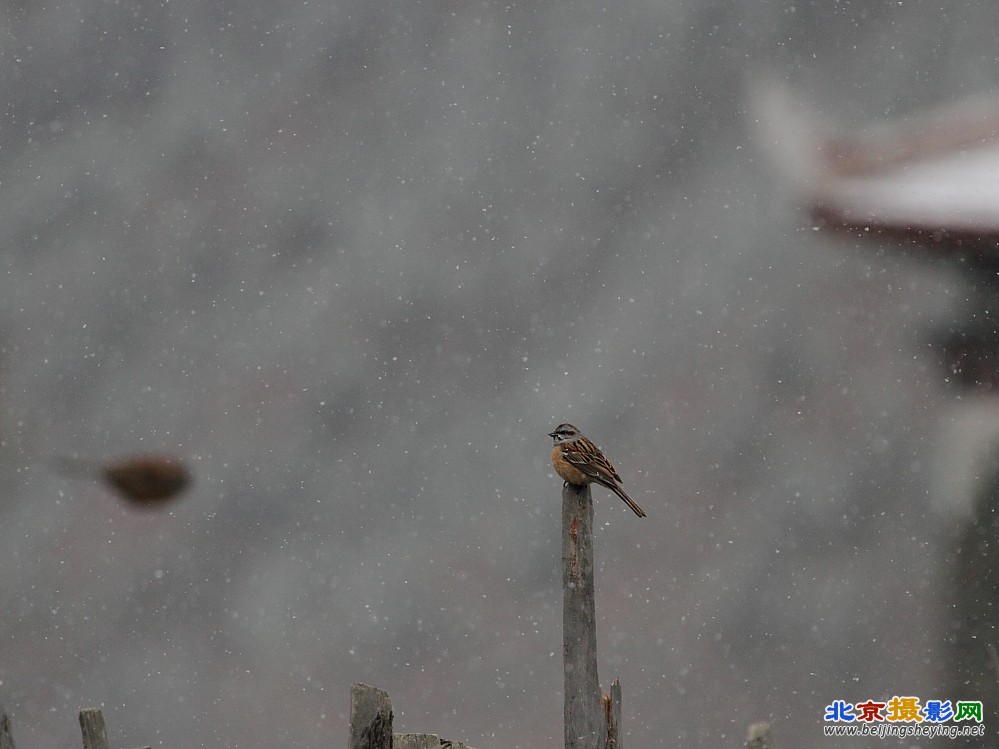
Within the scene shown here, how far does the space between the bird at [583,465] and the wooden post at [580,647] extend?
74 centimetres

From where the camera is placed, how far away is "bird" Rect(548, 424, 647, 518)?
989cm

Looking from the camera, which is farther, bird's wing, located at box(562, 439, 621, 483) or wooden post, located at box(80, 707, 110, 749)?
bird's wing, located at box(562, 439, 621, 483)

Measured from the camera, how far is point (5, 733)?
8062 mm

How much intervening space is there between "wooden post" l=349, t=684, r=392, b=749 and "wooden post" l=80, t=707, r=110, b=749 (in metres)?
2.13

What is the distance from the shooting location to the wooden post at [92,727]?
346 inches

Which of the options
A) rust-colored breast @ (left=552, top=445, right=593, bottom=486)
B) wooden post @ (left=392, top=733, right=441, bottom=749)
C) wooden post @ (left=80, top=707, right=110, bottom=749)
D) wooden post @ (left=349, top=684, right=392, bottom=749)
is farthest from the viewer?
rust-colored breast @ (left=552, top=445, right=593, bottom=486)

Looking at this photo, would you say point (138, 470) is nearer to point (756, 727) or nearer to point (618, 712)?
point (618, 712)

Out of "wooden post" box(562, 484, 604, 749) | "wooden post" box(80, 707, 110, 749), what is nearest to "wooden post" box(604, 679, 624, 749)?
"wooden post" box(562, 484, 604, 749)

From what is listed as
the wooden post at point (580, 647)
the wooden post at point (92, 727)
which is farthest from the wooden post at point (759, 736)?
the wooden post at point (92, 727)

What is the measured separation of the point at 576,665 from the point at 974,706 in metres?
17.0

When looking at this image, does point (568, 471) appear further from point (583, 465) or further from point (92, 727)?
point (92, 727)

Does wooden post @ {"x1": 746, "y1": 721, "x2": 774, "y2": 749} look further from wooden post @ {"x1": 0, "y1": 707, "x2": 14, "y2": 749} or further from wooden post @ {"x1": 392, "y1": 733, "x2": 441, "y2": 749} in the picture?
wooden post @ {"x1": 0, "y1": 707, "x2": 14, "y2": 749}

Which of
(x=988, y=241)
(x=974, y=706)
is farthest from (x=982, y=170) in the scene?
(x=974, y=706)

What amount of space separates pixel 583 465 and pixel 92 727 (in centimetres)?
426
